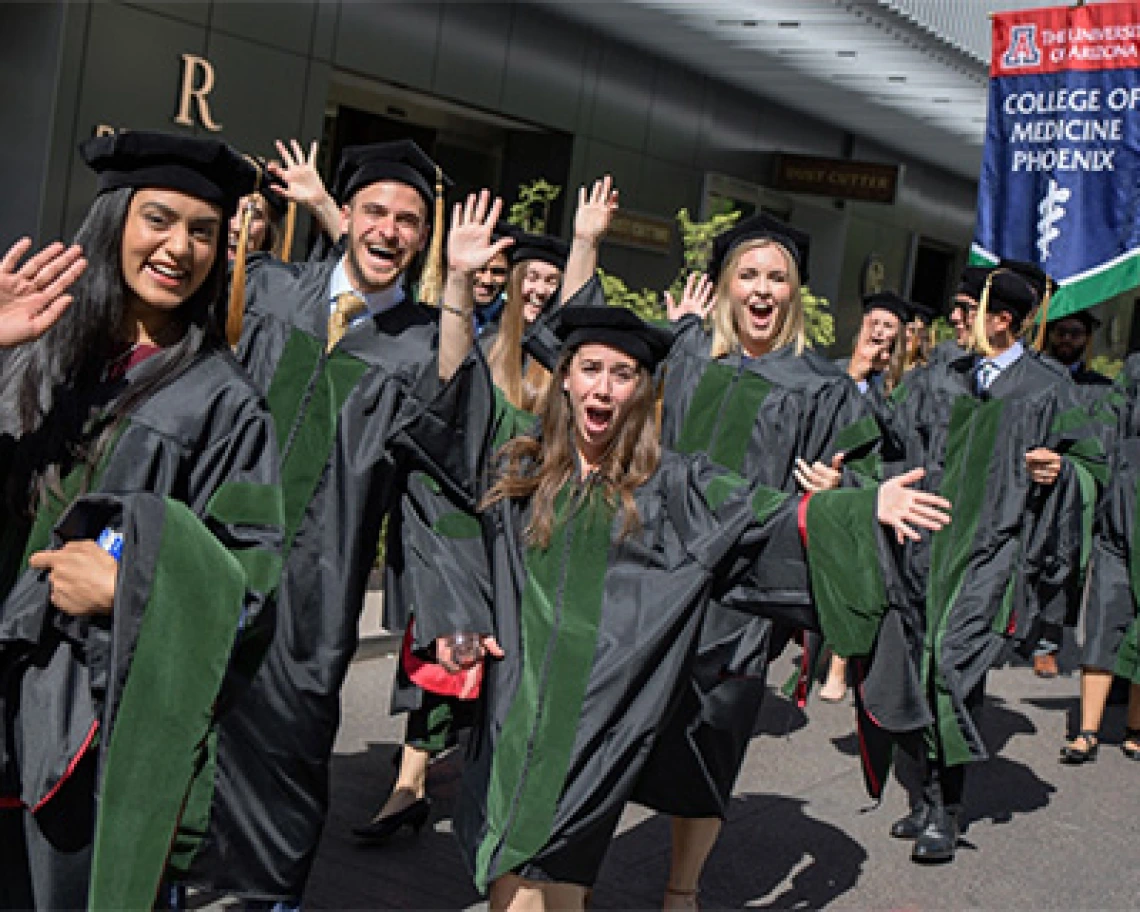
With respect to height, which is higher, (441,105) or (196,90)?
(441,105)

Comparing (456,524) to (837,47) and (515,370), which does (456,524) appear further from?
(837,47)

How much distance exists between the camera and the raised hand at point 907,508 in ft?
13.9

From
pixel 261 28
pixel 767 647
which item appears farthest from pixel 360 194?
pixel 261 28

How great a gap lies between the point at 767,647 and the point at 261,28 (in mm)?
8703

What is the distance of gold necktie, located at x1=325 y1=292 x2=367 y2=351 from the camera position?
492 cm

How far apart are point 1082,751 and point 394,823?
4054mm

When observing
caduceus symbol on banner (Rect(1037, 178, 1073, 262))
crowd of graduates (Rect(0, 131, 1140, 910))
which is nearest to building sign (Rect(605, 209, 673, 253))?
caduceus symbol on banner (Rect(1037, 178, 1073, 262))

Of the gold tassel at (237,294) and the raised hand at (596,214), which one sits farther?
the raised hand at (596,214)

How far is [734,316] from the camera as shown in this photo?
584cm

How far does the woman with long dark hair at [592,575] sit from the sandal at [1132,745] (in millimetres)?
4849

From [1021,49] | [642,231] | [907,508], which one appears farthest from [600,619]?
[642,231]

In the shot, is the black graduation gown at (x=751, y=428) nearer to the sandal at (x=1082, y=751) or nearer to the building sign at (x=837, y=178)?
the sandal at (x=1082, y=751)

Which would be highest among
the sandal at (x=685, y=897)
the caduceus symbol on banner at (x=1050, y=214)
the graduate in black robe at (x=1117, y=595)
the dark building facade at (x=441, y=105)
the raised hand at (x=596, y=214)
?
the dark building facade at (x=441, y=105)

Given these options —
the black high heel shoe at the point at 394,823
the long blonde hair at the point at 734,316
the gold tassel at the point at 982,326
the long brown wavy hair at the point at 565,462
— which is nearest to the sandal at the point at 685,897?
the black high heel shoe at the point at 394,823
